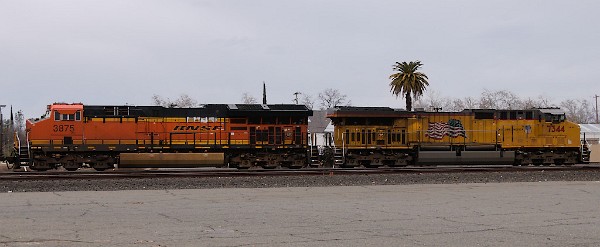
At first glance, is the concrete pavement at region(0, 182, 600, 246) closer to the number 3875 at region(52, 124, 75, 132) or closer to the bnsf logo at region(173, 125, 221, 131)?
the bnsf logo at region(173, 125, 221, 131)

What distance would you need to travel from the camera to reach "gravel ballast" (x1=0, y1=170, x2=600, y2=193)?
666 inches

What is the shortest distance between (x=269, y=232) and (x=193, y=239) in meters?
1.24

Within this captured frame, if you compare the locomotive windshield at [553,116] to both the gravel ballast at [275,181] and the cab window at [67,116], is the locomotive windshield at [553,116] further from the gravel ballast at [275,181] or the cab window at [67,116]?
the cab window at [67,116]

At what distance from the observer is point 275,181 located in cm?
1872

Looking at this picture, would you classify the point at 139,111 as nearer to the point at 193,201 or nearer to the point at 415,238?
the point at 193,201

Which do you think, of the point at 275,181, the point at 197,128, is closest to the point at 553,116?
the point at 275,181

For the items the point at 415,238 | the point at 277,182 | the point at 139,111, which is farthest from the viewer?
the point at 139,111

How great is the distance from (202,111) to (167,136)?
5.99ft

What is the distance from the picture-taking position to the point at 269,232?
9117mm

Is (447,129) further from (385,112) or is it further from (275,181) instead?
(275,181)

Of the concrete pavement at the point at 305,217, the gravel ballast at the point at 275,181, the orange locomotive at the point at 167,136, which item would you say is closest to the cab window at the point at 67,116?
the orange locomotive at the point at 167,136

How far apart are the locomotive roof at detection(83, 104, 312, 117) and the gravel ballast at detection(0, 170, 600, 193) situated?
6.50 m

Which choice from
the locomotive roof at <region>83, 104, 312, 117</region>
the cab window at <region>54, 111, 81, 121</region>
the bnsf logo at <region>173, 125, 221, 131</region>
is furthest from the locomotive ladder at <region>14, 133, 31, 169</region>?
the bnsf logo at <region>173, 125, 221, 131</region>

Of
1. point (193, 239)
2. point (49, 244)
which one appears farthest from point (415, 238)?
point (49, 244)
